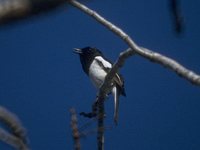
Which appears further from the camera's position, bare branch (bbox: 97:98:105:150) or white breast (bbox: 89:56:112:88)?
white breast (bbox: 89:56:112:88)

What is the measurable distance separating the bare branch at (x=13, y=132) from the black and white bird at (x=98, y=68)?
5.18m

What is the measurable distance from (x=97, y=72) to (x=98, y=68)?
0.16 meters

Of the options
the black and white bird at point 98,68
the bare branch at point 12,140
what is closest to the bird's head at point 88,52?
the black and white bird at point 98,68

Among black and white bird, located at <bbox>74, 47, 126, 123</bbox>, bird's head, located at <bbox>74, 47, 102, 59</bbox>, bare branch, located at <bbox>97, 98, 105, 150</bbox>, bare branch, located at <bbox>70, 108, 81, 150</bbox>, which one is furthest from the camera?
bird's head, located at <bbox>74, 47, 102, 59</bbox>

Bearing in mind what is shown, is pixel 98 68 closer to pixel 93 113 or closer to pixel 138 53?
pixel 93 113

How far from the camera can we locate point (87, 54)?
8.82 meters

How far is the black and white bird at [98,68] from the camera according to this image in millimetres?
6958

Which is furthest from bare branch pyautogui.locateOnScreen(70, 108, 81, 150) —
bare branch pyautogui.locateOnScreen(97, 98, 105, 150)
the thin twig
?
the thin twig

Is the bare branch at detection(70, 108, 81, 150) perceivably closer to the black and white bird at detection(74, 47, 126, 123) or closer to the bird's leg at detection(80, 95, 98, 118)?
the bird's leg at detection(80, 95, 98, 118)

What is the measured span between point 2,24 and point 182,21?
371 mm

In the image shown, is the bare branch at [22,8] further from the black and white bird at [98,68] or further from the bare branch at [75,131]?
the black and white bird at [98,68]

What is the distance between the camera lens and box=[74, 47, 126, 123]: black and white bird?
6958 mm

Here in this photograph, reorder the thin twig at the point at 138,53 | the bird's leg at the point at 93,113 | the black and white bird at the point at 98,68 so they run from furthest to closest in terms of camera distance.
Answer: the black and white bird at the point at 98,68 → the bird's leg at the point at 93,113 → the thin twig at the point at 138,53

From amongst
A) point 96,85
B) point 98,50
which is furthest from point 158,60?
point 98,50
